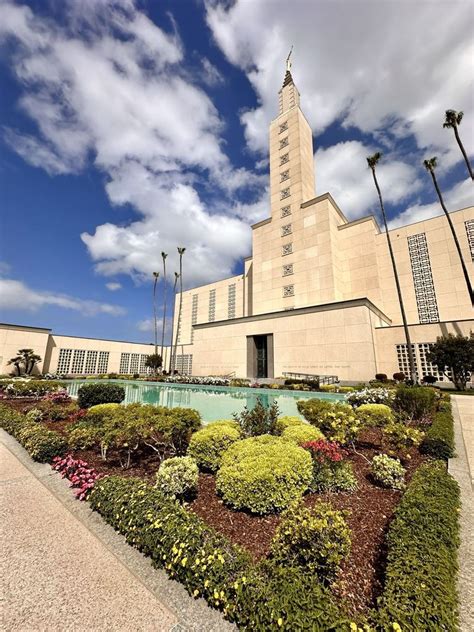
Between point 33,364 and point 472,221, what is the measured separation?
50.2 meters

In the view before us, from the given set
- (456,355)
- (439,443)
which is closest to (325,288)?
(456,355)

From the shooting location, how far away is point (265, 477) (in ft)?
13.6

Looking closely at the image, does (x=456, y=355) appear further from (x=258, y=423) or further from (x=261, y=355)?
(x=258, y=423)

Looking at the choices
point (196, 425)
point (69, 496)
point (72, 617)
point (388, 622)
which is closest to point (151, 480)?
point (69, 496)

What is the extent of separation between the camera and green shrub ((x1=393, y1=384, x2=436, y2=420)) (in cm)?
987

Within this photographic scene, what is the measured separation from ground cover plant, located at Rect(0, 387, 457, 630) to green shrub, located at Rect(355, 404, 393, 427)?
0.99 m

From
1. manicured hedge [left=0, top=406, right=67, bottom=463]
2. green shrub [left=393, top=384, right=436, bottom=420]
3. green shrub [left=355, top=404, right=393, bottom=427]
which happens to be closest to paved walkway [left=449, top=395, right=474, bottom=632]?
green shrub [left=393, top=384, right=436, bottom=420]

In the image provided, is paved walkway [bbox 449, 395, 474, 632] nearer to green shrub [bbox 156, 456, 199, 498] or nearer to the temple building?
green shrub [bbox 156, 456, 199, 498]

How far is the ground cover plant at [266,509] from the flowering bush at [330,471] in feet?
0.06

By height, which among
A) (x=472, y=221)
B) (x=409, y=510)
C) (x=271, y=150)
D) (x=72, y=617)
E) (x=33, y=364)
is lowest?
(x=72, y=617)

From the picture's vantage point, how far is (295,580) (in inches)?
92.3

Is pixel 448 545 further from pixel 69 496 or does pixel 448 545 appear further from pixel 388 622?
pixel 69 496

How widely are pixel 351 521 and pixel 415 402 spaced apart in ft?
26.4

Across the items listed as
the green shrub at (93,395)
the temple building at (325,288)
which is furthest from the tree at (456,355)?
the green shrub at (93,395)
